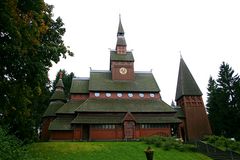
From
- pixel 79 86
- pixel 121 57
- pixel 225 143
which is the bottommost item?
pixel 225 143

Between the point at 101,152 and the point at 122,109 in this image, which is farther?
the point at 122,109

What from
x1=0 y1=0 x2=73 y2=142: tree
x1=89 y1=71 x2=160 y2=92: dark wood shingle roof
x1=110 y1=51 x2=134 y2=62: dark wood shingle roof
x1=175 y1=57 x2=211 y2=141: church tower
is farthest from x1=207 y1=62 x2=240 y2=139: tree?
x1=0 y1=0 x2=73 y2=142: tree

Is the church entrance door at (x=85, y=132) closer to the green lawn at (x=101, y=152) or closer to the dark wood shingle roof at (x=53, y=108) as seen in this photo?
the dark wood shingle roof at (x=53, y=108)

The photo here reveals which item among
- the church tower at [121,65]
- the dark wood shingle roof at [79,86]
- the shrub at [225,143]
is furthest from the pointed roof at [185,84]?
the dark wood shingle roof at [79,86]

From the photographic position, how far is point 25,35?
1805 centimetres

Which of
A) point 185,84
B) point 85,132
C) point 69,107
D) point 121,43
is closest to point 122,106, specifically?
point 85,132

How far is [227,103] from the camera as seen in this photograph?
137 ft

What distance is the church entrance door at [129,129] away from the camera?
40469mm

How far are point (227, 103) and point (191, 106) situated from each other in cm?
589

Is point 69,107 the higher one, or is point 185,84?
point 185,84

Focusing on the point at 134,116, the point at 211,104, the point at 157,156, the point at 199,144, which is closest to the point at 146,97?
the point at 134,116

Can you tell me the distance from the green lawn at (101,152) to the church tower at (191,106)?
45.5ft

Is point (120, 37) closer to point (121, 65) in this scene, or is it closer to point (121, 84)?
point (121, 65)

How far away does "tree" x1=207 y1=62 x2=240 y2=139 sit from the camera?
40719 mm
